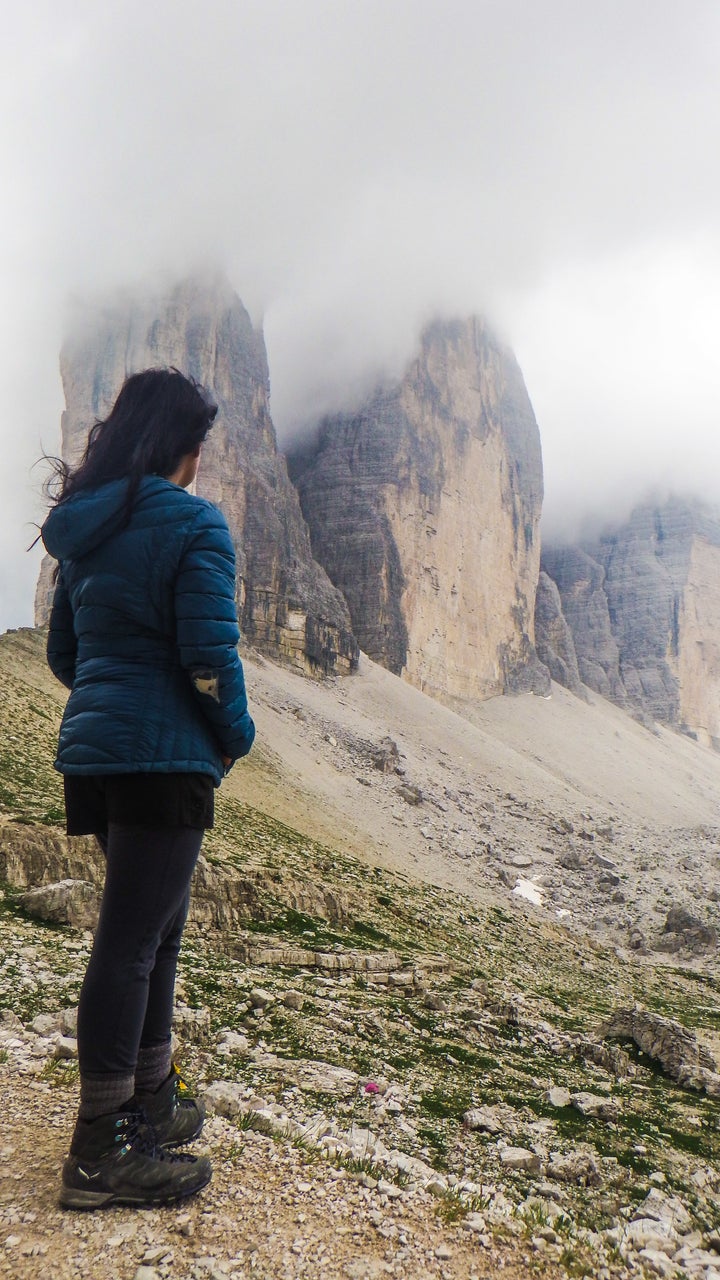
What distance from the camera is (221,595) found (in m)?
2.85

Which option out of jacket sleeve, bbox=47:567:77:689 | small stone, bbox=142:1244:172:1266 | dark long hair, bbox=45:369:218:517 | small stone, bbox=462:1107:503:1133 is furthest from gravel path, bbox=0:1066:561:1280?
dark long hair, bbox=45:369:218:517

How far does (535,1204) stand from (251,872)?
23.9ft

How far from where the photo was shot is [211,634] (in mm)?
2768

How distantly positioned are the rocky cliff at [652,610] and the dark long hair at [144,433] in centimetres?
9570

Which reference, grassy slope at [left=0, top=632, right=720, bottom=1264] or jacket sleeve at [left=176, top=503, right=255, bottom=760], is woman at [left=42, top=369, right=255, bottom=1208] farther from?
grassy slope at [left=0, top=632, right=720, bottom=1264]

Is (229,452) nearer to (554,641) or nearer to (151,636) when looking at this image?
(554,641)

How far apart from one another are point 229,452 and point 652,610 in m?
73.9

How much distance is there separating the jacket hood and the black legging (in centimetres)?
110

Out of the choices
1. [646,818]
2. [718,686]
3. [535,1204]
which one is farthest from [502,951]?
[718,686]

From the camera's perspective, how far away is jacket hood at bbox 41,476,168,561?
9.58 ft

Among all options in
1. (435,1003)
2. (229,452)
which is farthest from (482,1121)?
(229,452)

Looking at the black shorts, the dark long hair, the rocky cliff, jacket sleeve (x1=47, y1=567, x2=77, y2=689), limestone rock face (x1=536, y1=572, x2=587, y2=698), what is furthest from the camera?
the rocky cliff

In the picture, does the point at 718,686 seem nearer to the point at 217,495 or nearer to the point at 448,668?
the point at 448,668

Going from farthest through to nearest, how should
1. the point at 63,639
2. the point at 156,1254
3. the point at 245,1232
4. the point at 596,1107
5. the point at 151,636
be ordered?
the point at 596,1107
the point at 63,639
the point at 151,636
the point at 245,1232
the point at 156,1254
